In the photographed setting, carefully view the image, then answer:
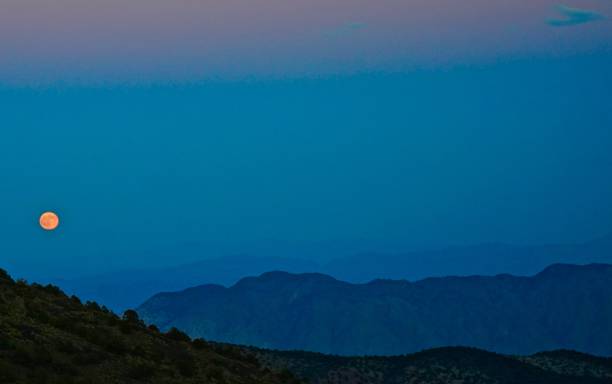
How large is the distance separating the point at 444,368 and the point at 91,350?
87.0 metres

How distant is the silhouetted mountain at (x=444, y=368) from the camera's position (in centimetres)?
10356

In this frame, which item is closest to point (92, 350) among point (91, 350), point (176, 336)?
point (91, 350)

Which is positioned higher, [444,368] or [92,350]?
[444,368]

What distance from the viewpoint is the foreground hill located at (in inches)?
1136

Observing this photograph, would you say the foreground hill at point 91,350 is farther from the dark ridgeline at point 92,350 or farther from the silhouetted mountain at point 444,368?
the silhouetted mountain at point 444,368

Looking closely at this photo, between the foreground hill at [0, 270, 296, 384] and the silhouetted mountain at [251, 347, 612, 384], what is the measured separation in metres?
55.4

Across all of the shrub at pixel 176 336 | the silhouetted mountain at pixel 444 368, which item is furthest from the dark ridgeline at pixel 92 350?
the silhouetted mountain at pixel 444 368

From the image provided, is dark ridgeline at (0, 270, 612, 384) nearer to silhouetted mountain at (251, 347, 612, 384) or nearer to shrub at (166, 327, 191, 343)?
shrub at (166, 327, 191, 343)

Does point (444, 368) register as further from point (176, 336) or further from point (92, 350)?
point (92, 350)

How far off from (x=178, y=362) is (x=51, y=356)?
6.94 m

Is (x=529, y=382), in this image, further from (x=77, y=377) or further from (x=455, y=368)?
(x=77, y=377)

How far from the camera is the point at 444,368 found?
11438cm

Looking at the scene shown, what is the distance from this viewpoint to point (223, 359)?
4050 centimetres

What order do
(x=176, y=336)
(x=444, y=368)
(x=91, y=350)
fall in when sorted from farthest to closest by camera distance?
(x=444, y=368) → (x=176, y=336) → (x=91, y=350)
